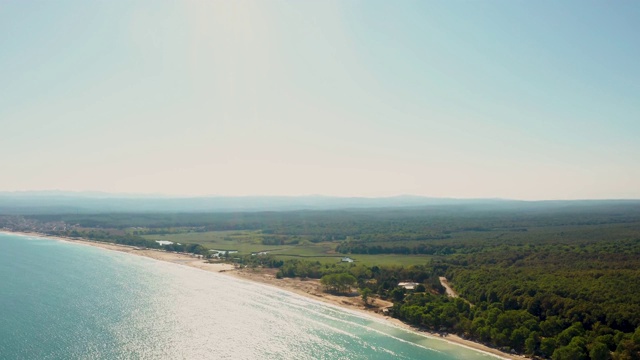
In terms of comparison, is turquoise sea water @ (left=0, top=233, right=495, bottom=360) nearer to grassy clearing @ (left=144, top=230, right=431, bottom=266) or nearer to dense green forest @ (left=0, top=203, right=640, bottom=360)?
dense green forest @ (left=0, top=203, right=640, bottom=360)

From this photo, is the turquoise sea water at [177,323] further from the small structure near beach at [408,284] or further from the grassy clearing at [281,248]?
the grassy clearing at [281,248]

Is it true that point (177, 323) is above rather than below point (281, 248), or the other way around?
below

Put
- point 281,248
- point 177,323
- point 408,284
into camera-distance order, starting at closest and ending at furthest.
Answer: point 177,323
point 408,284
point 281,248

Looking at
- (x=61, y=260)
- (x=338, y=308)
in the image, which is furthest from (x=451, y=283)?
(x=61, y=260)

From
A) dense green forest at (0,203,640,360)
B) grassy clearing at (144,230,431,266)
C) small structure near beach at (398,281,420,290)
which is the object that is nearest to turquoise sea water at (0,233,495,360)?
dense green forest at (0,203,640,360)

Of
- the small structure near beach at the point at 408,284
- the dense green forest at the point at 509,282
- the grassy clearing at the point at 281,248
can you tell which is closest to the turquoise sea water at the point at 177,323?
the dense green forest at the point at 509,282

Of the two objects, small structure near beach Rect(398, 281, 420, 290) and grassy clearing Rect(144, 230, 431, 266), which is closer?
small structure near beach Rect(398, 281, 420, 290)

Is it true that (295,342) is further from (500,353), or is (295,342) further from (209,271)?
(209,271)

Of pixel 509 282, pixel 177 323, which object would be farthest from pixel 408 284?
pixel 177 323

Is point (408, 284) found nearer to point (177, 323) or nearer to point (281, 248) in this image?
point (177, 323)
